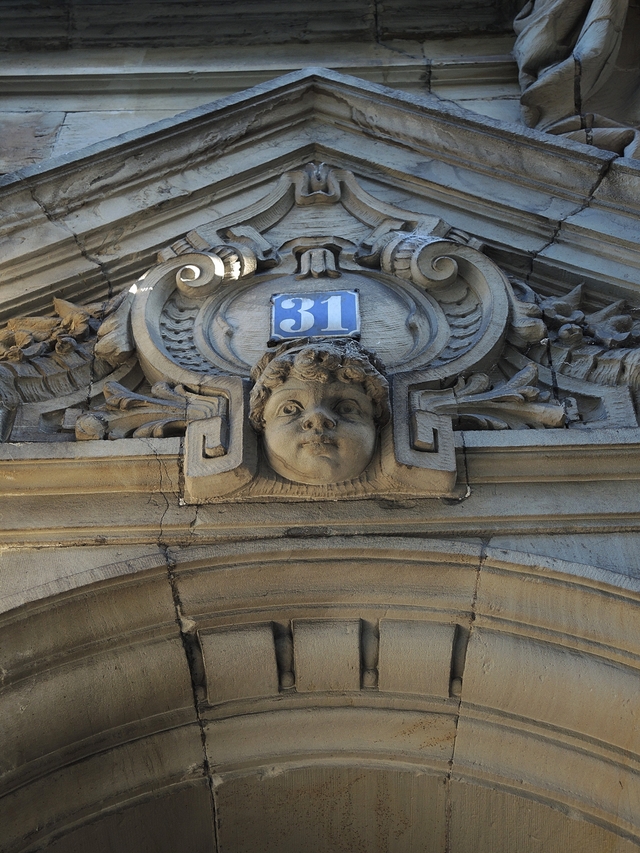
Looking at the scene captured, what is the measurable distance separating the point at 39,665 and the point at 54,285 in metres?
1.58

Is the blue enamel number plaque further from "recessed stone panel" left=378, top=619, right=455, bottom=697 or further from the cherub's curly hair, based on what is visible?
"recessed stone panel" left=378, top=619, right=455, bottom=697

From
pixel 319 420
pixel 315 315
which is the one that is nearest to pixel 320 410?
pixel 319 420

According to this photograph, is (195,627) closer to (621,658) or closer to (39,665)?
(39,665)

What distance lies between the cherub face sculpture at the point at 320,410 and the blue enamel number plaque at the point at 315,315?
411 millimetres

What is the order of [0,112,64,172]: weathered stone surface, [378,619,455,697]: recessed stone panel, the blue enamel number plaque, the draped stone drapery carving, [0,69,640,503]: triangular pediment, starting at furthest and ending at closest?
1. [0,112,64,172]: weathered stone surface
2. the draped stone drapery carving
3. the blue enamel number plaque
4. [0,69,640,503]: triangular pediment
5. [378,619,455,697]: recessed stone panel

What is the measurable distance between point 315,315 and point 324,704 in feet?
4.59

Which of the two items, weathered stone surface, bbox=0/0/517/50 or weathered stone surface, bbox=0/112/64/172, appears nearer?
weathered stone surface, bbox=0/112/64/172

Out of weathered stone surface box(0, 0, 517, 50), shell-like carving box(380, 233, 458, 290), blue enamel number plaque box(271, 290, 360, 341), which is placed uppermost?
weathered stone surface box(0, 0, 517, 50)

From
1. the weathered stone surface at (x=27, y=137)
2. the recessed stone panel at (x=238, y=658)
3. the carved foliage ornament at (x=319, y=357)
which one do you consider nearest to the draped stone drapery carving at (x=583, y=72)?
the carved foliage ornament at (x=319, y=357)

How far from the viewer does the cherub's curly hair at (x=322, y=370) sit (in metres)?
3.06

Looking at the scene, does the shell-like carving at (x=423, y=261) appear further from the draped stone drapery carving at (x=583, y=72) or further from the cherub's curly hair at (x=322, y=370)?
the draped stone drapery carving at (x=583, y=72)

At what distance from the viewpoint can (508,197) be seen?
4.14 metres

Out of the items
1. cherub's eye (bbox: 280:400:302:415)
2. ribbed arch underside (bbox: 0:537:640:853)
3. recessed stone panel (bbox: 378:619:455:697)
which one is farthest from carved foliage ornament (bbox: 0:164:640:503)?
recessed stone panel (bbox: 378:619:455:697)

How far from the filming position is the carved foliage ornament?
308 centimetres
